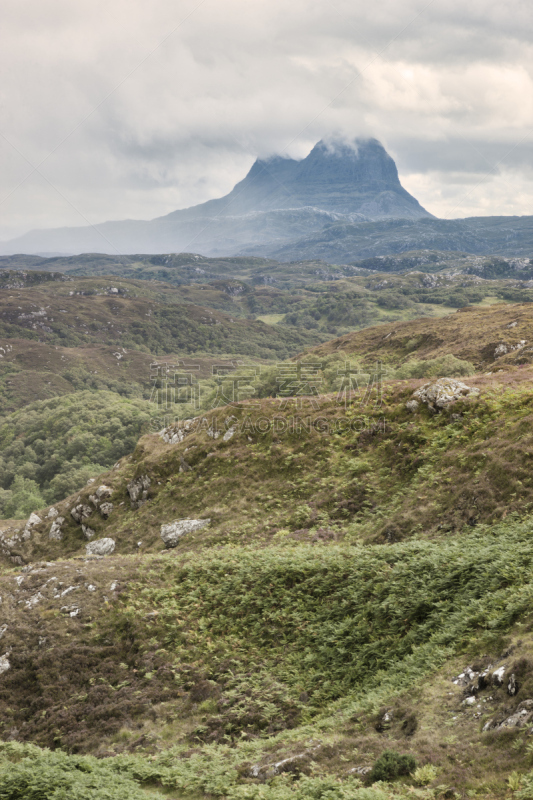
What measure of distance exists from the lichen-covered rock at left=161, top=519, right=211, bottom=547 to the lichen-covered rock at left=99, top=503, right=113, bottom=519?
932cm

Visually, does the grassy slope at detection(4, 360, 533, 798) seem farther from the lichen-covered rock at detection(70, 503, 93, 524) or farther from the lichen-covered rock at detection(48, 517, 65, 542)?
the lichen-covered rock at detection(48, 517, 65, 542)

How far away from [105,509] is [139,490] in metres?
3.95

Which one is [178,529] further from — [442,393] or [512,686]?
[512,686]

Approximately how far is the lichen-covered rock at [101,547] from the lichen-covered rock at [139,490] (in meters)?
4.51

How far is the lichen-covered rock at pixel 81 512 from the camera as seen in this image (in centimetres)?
4247

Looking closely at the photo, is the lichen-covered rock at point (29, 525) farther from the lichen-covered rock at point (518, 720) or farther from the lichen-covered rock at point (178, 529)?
the lichen-covered rock at point (518, 720)

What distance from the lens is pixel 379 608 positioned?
17297 millimetres

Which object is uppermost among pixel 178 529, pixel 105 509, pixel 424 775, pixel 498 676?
pixel 498 676

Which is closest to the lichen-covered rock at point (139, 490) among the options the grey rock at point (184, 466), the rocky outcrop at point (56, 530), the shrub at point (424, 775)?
the grey rock at point (184, 466)

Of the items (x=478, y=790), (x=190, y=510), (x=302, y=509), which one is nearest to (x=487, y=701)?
(x=478, y=790)

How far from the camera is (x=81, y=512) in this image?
141 feet

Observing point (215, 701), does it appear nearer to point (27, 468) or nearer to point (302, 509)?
point (302, 509)

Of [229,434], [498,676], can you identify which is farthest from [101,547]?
[498,676]

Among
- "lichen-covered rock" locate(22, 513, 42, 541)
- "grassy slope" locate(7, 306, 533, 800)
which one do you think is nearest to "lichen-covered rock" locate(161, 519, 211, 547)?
"grassy slope" locate(7, 306, 533, 800)
